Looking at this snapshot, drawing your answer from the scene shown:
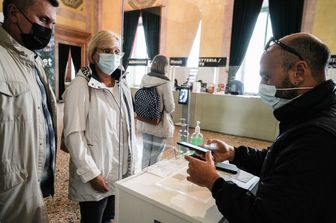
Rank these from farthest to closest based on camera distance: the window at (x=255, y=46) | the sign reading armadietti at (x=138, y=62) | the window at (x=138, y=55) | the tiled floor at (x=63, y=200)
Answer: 1. the window at (x=255, y=46)
2. the sign reading armadietti at (x=138, y=62)
3. the window at (x=138, y=55)
4. the tiled floor at (x=63, y=200)

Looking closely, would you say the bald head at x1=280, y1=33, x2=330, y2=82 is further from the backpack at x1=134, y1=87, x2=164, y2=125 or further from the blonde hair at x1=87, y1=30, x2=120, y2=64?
the backpack at x1=134, y1=87, x2=164, y2=125

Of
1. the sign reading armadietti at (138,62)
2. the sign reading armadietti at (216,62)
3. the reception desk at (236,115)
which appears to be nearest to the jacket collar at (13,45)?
the sign reading armadietti at (138,62)

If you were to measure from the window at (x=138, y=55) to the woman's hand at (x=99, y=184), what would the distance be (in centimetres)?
89

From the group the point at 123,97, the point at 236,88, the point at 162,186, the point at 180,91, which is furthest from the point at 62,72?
the point at 162,186

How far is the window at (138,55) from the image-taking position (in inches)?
79.9

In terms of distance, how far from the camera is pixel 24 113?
3.10 ft

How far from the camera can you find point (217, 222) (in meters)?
0.80

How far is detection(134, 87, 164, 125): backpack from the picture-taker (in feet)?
6.76

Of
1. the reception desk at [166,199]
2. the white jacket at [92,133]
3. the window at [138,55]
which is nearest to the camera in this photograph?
the reception desk at [166,199]

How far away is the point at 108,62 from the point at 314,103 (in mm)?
999

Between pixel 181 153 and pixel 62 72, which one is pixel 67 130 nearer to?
pixel 181 153

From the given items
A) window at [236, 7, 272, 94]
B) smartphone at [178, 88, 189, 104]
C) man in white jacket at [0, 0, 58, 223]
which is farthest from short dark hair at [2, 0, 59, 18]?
window at [236, 7, 272, 94]

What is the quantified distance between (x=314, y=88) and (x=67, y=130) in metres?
1.07

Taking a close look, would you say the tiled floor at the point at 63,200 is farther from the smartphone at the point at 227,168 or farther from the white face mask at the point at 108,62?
the white face mask at the point at 108,62
